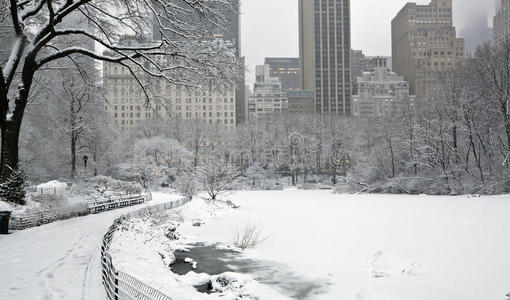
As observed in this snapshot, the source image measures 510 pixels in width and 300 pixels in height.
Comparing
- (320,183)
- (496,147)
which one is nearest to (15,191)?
(496,147)

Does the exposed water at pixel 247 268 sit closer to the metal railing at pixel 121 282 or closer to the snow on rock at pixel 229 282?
the snow on rock at pixel 229 282

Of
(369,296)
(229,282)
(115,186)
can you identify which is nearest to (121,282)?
(229,282)

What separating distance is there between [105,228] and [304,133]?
64.6 metres

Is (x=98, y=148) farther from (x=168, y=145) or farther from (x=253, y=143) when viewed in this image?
(x=253, y=143)

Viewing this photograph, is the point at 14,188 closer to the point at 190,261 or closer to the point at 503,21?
the point at 190,261

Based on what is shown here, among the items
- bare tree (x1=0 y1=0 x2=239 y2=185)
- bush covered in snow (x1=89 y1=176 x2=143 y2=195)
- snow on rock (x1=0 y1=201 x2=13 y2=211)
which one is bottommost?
bush covered in snow (x1=89 y1=176 x2=143 y2=195)

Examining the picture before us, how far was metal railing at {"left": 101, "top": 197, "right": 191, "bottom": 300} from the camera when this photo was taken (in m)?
6.09

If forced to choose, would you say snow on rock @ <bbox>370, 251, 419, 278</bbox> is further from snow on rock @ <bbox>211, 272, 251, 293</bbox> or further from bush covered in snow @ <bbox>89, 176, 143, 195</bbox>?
bush covered in snow @ <bbox>89, 176, 143, 195</bbox>

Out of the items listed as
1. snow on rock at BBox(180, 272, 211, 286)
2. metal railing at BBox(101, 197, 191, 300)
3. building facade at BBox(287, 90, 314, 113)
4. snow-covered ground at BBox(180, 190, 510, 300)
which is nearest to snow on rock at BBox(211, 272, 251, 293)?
snow on rock at BBox(180, 272, 211, 286)

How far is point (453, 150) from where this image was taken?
46.3m

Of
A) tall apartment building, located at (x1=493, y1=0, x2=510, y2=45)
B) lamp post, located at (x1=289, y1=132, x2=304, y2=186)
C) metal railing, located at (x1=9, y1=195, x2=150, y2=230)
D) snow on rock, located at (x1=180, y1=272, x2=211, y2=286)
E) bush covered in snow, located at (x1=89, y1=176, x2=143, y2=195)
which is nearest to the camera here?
snow on rock, located at (x1=180, y1=272, x2=211, y2=286)

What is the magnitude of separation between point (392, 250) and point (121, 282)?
1141 centimetres

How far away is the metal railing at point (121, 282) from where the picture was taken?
20.0ft

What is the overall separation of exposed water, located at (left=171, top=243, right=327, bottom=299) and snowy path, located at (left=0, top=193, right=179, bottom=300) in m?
3.21
